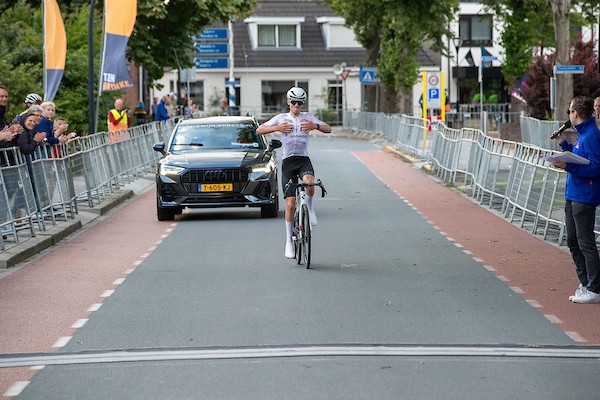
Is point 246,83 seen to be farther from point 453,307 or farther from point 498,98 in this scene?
point 453,307

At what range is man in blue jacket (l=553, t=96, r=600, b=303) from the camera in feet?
36.7

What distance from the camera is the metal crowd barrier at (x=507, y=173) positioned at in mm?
17406

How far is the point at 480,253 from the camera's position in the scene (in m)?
15.4

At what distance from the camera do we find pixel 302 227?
13.7m

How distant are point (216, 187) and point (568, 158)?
31.6ft

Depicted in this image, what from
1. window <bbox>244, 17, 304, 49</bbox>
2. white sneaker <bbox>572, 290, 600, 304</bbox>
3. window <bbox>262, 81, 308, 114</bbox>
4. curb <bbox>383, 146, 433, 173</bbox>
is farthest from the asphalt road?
window <bbox>244, 17, 304, 49</bbox>

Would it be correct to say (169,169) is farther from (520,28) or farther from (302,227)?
(520,28)

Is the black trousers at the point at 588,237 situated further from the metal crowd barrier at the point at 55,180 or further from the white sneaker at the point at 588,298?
the metal crowd barrier at the point at 55,180

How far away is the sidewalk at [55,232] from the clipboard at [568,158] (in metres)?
6.35

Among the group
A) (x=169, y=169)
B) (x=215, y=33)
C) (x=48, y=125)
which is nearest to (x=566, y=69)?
(x=169, y=169)

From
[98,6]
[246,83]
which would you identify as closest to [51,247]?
[98,6]

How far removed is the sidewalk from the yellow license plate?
1970 mm

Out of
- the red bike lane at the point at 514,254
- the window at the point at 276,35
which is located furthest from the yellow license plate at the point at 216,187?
the window at the point at 276,35

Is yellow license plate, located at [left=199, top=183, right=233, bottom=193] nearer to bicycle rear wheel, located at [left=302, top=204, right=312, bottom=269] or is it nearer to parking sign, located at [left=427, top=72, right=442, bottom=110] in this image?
bicycle rear wheel, located at [left=302, top=204, right=312, bottom=269]
